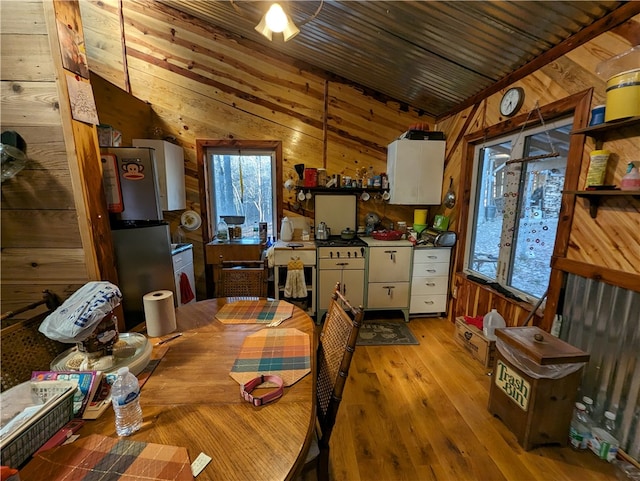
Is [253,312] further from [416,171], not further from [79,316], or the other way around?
[416,171]

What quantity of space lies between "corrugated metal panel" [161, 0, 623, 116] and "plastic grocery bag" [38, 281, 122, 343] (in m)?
2.25

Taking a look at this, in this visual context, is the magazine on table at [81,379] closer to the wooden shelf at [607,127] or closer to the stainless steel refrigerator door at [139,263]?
the stainless steel refrigerator door at [139,263]

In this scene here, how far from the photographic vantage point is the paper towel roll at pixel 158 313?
1.32m

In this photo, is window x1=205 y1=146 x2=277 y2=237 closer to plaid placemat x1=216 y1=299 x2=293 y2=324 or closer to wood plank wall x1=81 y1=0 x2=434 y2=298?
wood plank wall x1=81 y1=0 x2=434 y2=298

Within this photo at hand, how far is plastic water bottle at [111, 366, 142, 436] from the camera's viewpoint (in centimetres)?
→ 80

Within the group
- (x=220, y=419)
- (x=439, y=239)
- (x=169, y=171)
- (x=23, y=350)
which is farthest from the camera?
(x=439, y=239)

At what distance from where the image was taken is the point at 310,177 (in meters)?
3.22

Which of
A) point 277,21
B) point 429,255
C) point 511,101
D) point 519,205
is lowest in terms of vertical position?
point 429,255

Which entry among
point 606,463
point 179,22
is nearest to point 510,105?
point 606,463

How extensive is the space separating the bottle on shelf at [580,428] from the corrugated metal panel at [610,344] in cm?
9

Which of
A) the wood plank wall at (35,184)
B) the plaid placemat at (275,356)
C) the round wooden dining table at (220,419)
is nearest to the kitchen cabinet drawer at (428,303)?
the plaid placemat at (275,356)

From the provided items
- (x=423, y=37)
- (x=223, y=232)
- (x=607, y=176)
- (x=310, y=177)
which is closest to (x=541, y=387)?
(x=607, y=176)

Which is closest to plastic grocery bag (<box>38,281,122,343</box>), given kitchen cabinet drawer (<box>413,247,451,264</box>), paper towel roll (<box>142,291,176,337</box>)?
paper towel roll (<box>142,291,176,337</box>)

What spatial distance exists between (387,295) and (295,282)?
1063 mm
